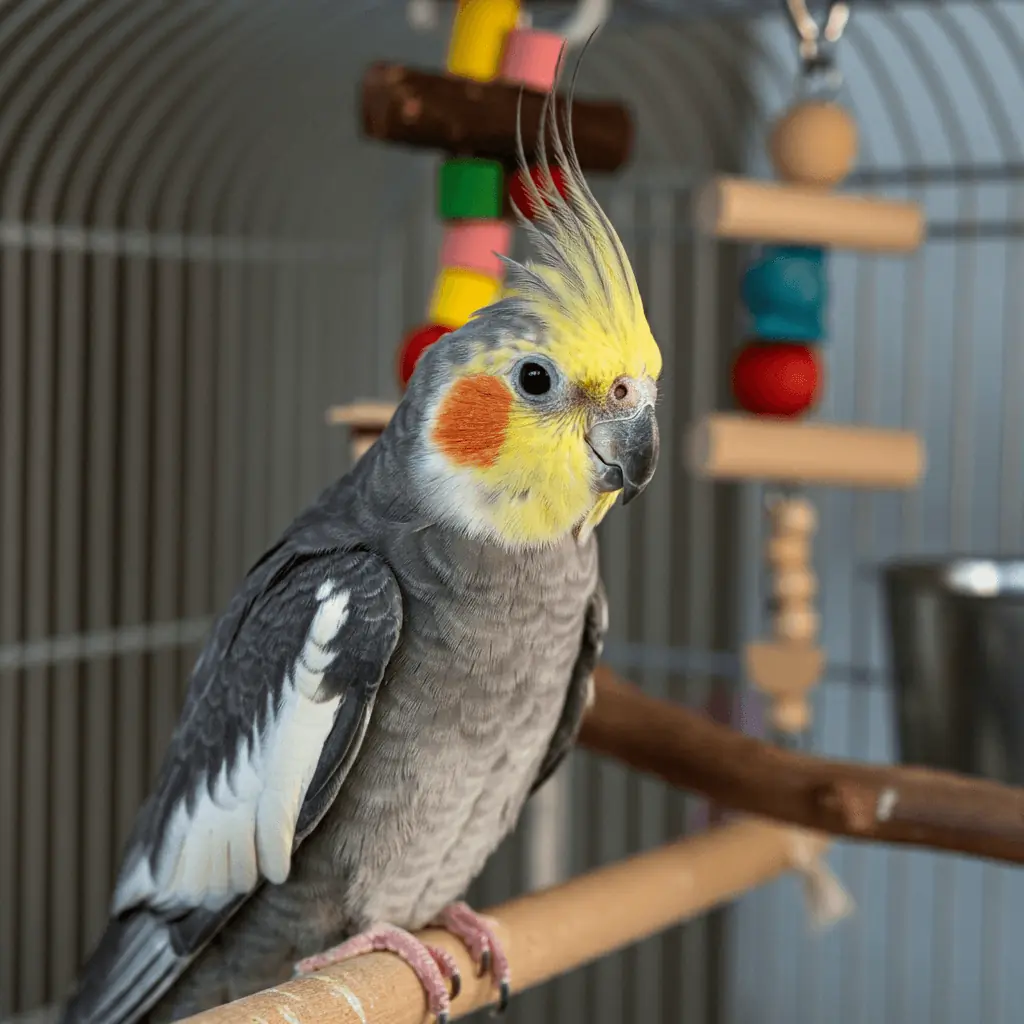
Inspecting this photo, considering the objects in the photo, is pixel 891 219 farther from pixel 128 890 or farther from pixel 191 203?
pixel 191 203

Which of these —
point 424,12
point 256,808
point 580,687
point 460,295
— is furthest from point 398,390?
point 256,808

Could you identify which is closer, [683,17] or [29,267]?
[683,17]

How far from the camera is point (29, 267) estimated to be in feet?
5.64

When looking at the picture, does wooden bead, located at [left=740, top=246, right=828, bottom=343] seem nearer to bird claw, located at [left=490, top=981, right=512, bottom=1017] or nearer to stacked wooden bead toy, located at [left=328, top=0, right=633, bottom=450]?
stacked wooden bead toy, located at [left=328, top=0, right=633, bottom=450]

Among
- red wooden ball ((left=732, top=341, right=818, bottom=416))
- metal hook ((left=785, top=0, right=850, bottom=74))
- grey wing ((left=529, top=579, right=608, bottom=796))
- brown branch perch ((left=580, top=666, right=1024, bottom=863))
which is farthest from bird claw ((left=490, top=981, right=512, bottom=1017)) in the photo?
metal hook ((left=785, top=0, right=850, bottom=74))

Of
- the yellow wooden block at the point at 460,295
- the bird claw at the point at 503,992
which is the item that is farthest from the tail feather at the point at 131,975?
the yellow wooden block at the point at 460,295

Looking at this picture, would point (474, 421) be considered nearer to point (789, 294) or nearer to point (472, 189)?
point (472, 189)

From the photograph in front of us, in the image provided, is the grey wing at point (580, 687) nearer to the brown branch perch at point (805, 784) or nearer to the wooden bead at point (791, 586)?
the brown branch perch at point (805, 784)

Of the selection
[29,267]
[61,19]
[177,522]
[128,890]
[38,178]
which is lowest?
[128,890]

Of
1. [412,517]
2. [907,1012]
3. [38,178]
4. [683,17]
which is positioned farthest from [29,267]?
[907,1012]

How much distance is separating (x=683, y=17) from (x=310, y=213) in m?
0.65

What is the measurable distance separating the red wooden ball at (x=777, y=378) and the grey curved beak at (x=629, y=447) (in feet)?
1.60

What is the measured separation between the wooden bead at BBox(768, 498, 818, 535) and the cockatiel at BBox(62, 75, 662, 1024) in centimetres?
40

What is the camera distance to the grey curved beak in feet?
2.67
